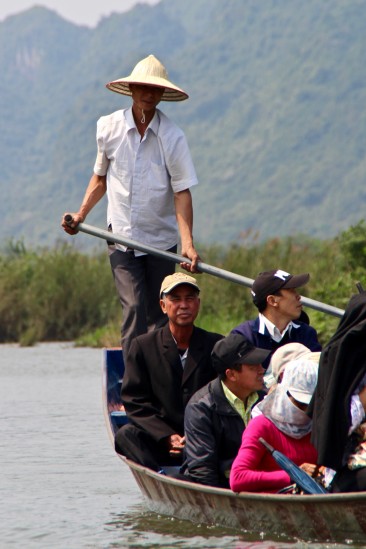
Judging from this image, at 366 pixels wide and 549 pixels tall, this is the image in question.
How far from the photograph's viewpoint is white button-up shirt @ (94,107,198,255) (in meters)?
8.07

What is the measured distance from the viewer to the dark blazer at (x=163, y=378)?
701cm

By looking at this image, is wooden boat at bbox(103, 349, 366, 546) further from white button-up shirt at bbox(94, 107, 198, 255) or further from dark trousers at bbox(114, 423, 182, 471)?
white button-up shirt at bbox(94, 107, 198, 255)

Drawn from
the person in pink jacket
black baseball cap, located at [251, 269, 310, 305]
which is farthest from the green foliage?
the person in pink jacket

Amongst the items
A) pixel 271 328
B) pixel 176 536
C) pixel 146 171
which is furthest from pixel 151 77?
pixel 176 536

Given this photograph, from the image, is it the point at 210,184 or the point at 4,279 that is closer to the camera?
the point at 4,279

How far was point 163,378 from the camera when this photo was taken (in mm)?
7031

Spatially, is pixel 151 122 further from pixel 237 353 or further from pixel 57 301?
pixel 57 301

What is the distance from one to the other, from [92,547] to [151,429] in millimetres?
690

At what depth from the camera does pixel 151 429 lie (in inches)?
277

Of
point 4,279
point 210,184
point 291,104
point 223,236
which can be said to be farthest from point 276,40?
point 4,279

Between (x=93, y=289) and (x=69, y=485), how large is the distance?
12.0m

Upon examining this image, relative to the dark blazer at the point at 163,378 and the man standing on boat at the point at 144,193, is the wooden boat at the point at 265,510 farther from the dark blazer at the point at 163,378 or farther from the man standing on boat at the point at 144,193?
the man standing on boat at the point at 144,193

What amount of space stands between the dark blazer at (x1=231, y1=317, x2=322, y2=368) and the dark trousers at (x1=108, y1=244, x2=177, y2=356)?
3.57 feet

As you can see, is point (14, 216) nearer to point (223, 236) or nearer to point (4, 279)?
point (223, 236)
